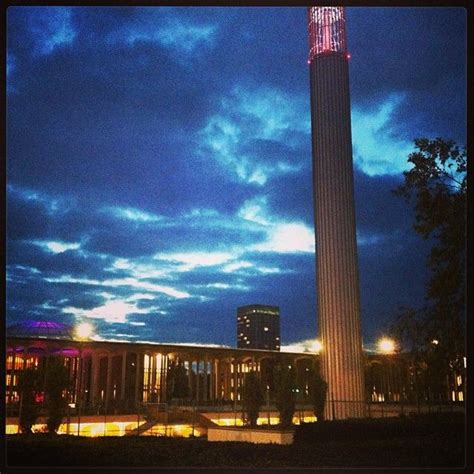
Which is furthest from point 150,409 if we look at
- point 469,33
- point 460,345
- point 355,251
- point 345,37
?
point 469,33

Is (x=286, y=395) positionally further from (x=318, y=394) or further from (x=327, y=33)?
(x=327, y=33)

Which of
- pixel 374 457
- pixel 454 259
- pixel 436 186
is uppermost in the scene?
pixel 436 186

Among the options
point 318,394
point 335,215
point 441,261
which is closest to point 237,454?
point 441,261

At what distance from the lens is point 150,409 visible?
124ft

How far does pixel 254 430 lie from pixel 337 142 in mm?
19711

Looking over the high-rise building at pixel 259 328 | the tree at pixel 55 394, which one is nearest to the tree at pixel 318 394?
the tree at pixel 55 394

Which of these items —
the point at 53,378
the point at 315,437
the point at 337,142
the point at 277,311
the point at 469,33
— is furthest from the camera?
the point at 277,311

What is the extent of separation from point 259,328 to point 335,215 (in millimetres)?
99953

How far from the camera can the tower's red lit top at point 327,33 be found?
3556 cm

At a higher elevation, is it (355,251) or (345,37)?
(345,37)

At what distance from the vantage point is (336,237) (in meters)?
35.5

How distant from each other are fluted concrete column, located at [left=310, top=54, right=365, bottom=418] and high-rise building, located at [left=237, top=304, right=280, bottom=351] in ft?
313

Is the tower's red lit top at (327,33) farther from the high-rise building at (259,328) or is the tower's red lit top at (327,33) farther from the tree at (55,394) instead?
the high-rise building at (259,328)

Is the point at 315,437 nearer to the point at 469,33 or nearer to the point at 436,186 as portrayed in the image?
the point at 436,186
